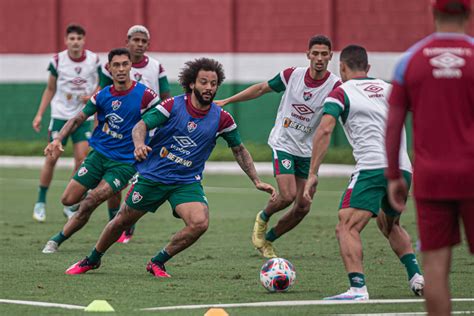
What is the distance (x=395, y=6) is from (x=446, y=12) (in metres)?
20.1

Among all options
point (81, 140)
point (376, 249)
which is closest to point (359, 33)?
point (81, 140)

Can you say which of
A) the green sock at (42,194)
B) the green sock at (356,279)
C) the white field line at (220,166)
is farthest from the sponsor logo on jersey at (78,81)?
the green sock at (356,279)

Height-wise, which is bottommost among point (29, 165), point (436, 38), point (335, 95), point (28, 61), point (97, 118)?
point (29, 165)

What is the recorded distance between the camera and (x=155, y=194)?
10.9 m

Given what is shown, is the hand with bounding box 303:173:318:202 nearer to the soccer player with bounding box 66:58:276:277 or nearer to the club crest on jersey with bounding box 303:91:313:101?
the soccer player with bounding box 66:58:276:277

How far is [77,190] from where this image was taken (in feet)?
41.4

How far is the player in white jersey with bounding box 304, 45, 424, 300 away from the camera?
30.6 feet

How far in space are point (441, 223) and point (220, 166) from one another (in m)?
19.6

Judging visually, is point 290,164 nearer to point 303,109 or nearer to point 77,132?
point 303,109

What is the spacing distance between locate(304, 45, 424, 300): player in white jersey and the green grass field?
40 cm

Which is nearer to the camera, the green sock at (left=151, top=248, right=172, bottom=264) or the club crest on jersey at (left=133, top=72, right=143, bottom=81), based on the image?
the green sock at (left=151, top=248, right=172, bottom=264)

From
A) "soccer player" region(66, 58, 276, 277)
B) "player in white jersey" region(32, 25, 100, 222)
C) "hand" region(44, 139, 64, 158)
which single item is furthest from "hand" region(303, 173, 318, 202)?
"player in white jersey" region(32, 25, 100, 222)

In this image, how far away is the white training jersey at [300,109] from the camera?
1272 cm

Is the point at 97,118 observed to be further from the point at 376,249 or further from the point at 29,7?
the point at 29,7
